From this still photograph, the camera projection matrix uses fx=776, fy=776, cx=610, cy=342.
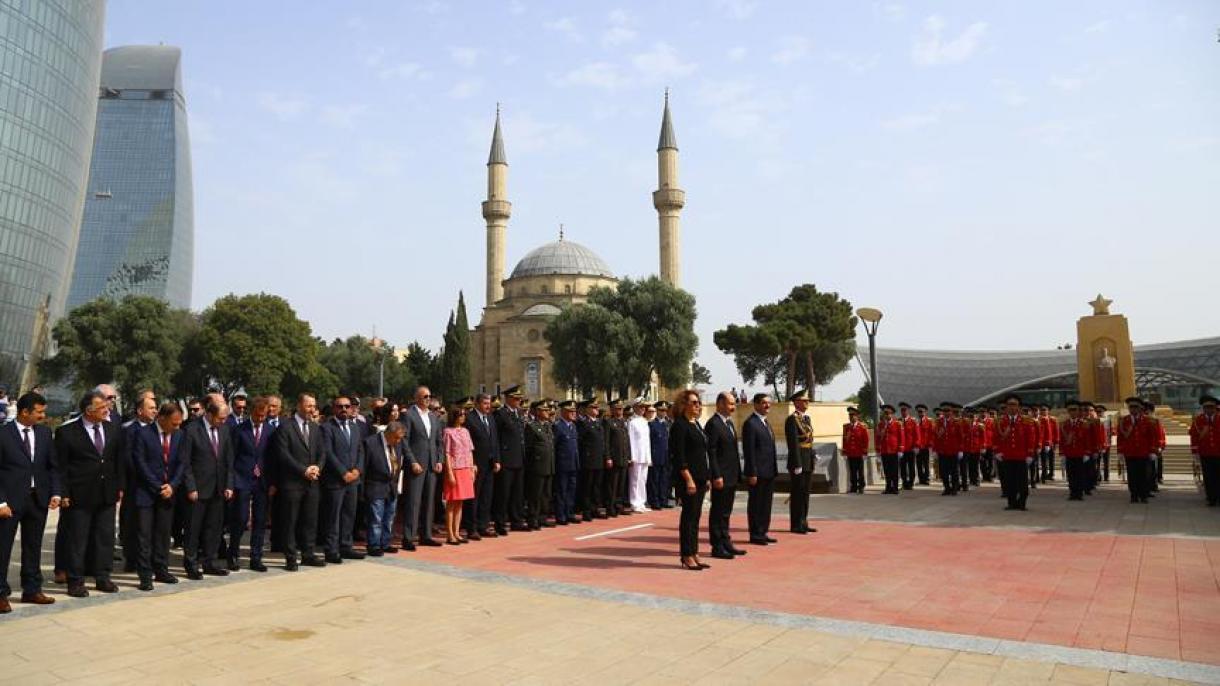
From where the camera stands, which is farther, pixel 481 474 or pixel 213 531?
pixel 481 474

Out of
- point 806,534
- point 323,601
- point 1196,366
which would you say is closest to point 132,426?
point 323,601

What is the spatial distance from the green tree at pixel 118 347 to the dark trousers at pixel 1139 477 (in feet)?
154

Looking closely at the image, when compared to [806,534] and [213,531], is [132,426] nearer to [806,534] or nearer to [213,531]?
[213,531]

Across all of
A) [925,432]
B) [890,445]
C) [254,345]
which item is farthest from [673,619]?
[254,345]

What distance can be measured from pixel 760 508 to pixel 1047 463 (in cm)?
1451

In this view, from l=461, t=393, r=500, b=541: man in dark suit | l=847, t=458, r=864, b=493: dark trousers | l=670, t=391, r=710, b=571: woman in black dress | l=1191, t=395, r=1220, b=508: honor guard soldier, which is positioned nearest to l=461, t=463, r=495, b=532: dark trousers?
l=461, t=393, r=500, b=541: man in dark suit

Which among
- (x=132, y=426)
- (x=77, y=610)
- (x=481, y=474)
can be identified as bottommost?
(x=77, y=610)

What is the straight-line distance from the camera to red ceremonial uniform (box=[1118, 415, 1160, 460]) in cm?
1384

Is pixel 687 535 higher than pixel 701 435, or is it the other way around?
pixel 701 435

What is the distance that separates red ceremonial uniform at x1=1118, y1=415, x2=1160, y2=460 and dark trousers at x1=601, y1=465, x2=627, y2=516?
925 centimetres

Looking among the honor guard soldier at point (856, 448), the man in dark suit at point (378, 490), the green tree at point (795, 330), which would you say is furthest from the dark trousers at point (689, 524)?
the green tree at point (795, 330)

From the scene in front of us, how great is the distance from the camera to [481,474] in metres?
11.0

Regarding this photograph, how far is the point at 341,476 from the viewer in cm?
914

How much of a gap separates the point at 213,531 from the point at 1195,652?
348 inches
